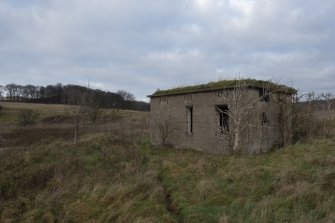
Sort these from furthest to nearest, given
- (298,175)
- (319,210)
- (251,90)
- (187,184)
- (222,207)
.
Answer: (251,90) < (187,184) < (298,175) < (222,207) < (319,210)

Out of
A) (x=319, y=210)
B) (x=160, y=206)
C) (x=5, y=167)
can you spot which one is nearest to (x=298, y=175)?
(x=319, y=210)

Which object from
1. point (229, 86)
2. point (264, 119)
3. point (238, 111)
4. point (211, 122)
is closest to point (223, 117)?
point (211, 122)

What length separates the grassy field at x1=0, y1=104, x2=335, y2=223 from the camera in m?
6.56

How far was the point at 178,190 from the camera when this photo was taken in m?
8.46

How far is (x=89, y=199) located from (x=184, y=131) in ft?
27.8

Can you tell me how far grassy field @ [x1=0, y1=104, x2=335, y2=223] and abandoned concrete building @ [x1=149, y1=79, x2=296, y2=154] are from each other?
5.41 feet

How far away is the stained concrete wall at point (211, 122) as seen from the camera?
1314 centimetres

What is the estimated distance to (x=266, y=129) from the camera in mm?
13586

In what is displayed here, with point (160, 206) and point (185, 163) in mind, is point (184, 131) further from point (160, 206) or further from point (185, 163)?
point (160, 206)

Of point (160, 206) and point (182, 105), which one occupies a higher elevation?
point (182, 105)

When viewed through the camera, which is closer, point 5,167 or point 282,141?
point 5,167

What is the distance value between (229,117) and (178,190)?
5686 mm

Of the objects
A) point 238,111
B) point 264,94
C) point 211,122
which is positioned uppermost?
point 264,94

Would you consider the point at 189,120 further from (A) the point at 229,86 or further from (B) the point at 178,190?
(B) the point at 178,190
